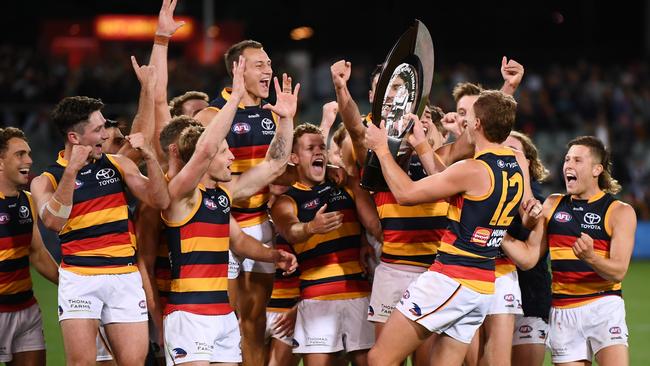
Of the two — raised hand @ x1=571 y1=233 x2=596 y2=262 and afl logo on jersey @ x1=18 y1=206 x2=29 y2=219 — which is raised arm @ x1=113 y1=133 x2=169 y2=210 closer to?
afl logo on jersey @ x1=18 y1=206 x2=29 y2=219

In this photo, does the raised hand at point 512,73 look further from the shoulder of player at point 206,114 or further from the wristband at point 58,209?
the wristband at point 58,209

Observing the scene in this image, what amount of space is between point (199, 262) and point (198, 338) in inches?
20.2

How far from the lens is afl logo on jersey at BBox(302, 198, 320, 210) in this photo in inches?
318

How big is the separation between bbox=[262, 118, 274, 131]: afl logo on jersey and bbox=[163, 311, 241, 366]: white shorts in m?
2.11

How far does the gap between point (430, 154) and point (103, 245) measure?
95.9 inches

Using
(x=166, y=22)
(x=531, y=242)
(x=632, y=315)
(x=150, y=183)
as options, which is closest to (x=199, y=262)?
(x=150, y=183)

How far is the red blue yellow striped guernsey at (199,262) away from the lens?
6.81 m

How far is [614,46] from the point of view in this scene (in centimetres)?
3369

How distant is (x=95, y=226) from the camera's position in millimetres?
7156

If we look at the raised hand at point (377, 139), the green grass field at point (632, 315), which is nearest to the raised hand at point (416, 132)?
the raised hand at point (377, 139)

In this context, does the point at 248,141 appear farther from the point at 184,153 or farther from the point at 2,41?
the point at 2,41

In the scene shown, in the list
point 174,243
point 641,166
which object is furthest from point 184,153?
point 641,166

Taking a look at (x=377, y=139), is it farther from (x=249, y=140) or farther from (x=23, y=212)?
(x=23, y=212)

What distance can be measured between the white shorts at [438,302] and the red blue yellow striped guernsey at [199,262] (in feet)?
4.17
